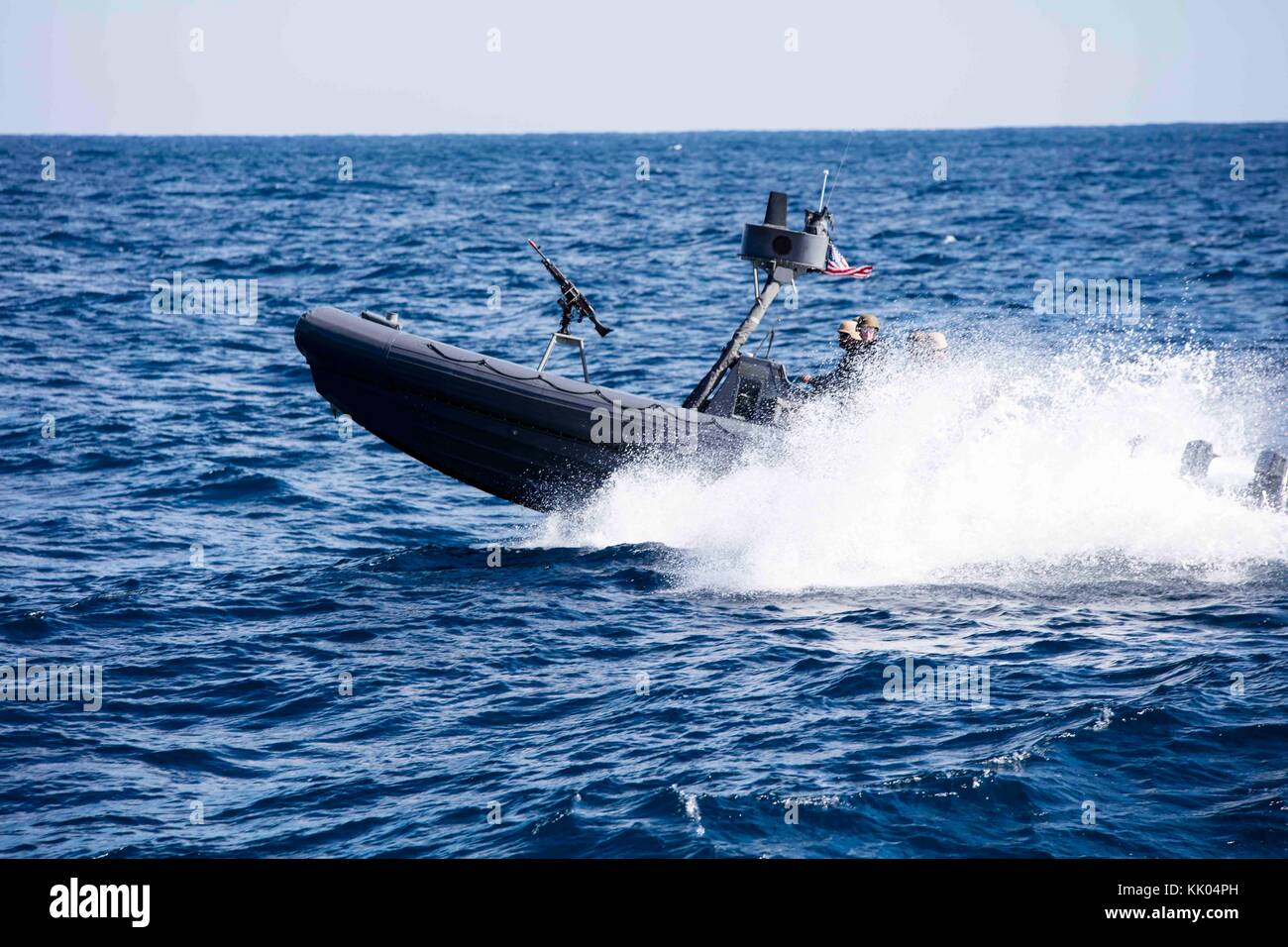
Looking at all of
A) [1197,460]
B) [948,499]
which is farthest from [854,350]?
[1197,460]

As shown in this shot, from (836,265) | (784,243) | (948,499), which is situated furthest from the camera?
(836,265)

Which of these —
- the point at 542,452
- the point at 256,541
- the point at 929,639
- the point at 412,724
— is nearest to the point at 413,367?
the point at 542,452

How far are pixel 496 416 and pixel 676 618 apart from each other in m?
2.67

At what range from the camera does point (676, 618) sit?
9.14 meters

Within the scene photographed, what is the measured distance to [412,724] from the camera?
7.45m

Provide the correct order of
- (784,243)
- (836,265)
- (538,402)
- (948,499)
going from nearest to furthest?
1. (948,499)
2. (538,402)
3. (784,243)
4. (836,265)

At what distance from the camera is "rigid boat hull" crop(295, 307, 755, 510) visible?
10719 mm

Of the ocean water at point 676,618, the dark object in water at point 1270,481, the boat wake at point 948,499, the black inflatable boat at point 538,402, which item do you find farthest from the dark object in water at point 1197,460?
the black inflatable boat at point 538,402

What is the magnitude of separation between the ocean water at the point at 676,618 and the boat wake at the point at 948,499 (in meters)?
0.03

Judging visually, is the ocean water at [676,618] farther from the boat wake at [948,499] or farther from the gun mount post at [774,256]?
the gun mount post at [774,256]

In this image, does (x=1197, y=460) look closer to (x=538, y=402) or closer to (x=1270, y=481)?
(x=1270, y=481)

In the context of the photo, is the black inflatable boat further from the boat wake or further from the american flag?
the boat wake

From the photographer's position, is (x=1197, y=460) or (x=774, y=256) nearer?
(x=1197, y=460)

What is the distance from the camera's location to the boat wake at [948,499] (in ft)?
32.2
